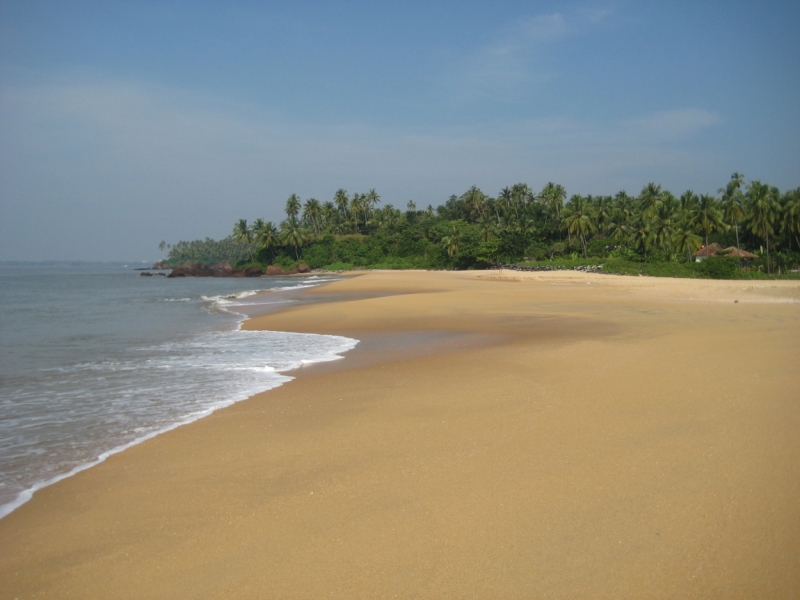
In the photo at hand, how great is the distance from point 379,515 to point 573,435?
93.2 inches

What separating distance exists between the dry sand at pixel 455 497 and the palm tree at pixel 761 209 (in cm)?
4853

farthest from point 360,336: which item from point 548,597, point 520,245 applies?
point 520,245

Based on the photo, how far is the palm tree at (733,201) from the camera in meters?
53.9

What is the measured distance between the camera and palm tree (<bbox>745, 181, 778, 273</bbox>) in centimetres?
4859

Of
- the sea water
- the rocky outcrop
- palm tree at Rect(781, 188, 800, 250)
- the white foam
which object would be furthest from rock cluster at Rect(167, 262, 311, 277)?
the white foam

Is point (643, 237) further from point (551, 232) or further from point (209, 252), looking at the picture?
point (209, 252)

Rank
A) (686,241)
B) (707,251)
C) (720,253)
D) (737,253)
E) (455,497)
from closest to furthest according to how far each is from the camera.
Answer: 1. (455,497)
2. (737,253)
3. (720,253)
4. (686,241)
5. (707,251)

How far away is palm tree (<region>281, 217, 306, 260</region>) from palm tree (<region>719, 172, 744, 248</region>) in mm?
64341

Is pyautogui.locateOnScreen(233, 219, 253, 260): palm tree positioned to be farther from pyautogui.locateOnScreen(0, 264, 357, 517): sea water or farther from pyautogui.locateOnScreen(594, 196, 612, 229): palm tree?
pyautogui.locateOnScreen(0, 264, 357, 517): sea water

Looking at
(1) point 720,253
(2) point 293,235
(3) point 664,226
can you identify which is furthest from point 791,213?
(2) point 293,235

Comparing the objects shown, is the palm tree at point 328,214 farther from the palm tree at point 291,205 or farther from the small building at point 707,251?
the small building at point 707,251

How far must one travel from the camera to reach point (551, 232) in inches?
2997

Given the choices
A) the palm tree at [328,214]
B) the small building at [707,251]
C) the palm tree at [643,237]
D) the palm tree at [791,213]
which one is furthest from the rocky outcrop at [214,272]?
the palm tree at [791,213]

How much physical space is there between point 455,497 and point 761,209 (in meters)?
55.0
